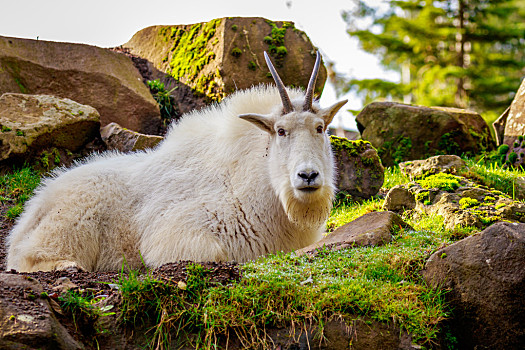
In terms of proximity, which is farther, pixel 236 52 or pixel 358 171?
pixel 236 52

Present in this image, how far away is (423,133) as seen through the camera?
34.3 ft

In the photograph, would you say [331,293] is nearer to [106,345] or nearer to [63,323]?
[106,345]

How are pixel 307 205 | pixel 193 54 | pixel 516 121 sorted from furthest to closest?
pixel 193 54
pixel 516 121
pixel 307 205

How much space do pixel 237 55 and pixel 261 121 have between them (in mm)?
5073

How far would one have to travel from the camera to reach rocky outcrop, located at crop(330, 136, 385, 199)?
8406 mm

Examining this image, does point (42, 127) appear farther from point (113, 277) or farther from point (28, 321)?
point (28, 321)

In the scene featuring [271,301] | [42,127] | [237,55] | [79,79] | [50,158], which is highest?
[237,55]

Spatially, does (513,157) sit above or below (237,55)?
below

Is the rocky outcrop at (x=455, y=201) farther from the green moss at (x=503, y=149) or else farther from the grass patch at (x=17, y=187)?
the grass patch at (x=17, y=187)

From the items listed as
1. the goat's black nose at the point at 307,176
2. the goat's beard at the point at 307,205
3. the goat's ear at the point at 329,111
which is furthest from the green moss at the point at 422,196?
the goat's black nose at the point at 307,176

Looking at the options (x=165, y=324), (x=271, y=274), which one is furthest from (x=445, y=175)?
(x=165, y=324)

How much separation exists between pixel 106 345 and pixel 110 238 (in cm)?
235

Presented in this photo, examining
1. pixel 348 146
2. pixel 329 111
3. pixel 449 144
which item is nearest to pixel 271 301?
pixel 329 111

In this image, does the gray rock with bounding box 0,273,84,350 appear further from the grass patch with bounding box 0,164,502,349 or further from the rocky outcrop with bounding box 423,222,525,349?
the rocky outcrop with bounding box 423,222,525,349
